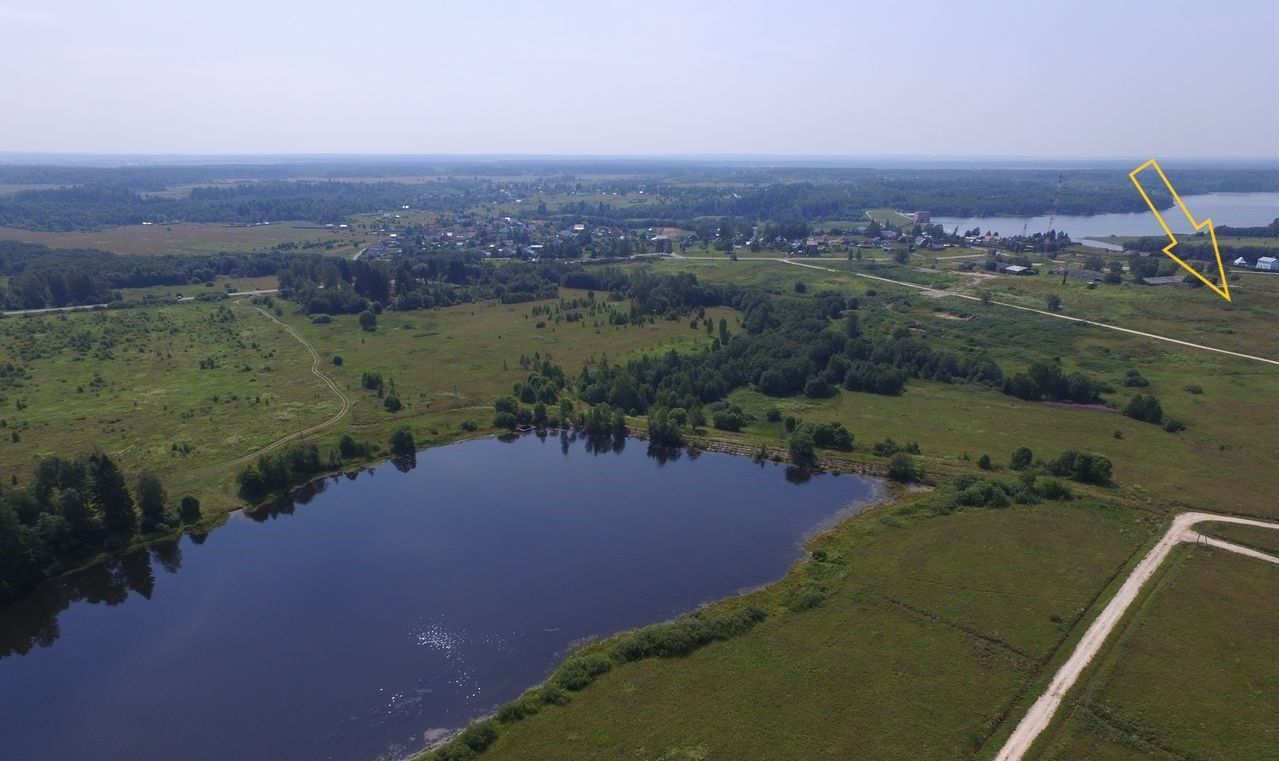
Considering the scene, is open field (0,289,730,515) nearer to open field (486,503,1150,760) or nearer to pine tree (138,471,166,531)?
pine tree (138,471,166,531)

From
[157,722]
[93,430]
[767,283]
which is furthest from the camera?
[767,283]

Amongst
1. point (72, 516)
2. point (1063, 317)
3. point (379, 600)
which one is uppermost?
point (1063, 317)

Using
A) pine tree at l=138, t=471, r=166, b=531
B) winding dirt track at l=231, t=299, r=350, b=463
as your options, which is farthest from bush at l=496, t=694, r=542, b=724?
winding dirt track at l=231, t=299, r=350, b=463

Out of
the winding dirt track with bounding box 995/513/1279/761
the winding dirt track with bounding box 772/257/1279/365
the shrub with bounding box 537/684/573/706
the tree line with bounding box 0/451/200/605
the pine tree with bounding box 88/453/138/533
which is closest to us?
the winding dirt track with bounding box 995/513/1279/761

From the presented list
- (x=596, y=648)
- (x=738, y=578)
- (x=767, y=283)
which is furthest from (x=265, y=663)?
(x=767, y=283)

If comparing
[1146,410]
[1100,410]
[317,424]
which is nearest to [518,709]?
[317,424]

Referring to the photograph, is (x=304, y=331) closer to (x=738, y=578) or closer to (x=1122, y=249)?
(x=738, y=578)

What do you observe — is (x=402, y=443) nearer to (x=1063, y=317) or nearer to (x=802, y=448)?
(x=802, y=448)
